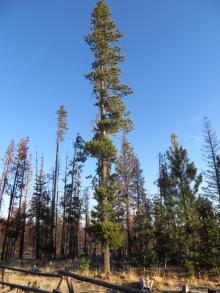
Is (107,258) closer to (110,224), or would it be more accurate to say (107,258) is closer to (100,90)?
(110,224)

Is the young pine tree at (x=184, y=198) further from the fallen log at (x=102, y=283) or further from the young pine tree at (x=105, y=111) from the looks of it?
the fallen log at (x=102, y=283)

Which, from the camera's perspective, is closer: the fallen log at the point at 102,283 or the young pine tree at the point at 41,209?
the fallen log at the point at 102,283

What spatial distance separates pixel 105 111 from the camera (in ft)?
71.8

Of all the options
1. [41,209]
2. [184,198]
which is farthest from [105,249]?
[41,209]

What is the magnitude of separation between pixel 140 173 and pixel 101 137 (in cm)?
2677

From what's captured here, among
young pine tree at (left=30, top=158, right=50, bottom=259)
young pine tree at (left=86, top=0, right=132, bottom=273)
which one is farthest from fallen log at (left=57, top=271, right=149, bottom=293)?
young pine tree at (left=30, top=158, right=50, bottom=259)

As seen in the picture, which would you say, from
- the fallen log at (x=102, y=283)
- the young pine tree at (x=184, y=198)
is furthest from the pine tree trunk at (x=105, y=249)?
the fallen log at (x=102, y=283)

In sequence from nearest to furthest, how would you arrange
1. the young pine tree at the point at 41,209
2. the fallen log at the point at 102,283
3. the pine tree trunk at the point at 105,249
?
the fallen log at the point at 102,283
the pine tree trunk at the point at 105,249
the young pine tree at the point at 41,209

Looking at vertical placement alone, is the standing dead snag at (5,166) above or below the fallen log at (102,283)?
above

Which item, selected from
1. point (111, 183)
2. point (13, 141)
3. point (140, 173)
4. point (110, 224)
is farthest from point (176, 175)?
point (13, 141)

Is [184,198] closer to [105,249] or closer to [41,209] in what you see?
[105,249]

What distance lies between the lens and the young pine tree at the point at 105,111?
1802 cm

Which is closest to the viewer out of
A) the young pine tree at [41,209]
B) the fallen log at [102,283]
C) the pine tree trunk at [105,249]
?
the fallen log at [102,283]

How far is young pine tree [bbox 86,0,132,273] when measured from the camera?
1802 cm
